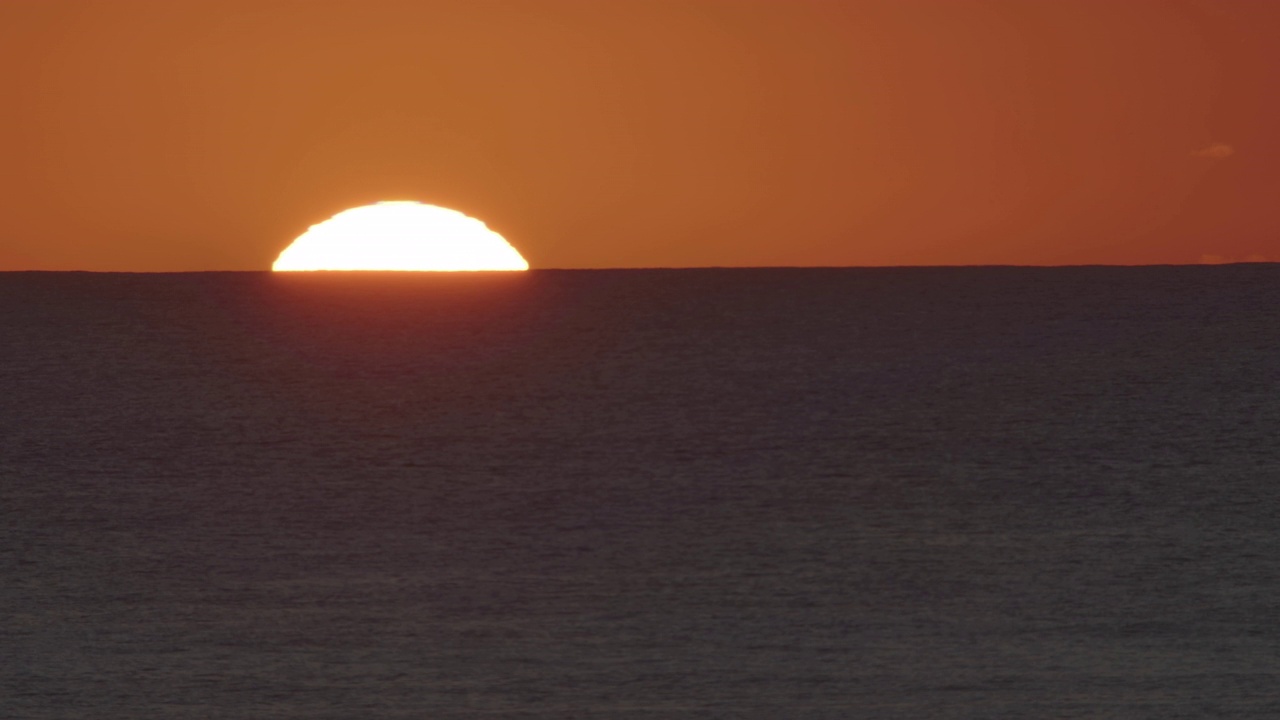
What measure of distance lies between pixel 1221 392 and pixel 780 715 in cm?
84

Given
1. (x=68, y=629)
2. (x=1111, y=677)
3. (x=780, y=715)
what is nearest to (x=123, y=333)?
(x=68, y=629)

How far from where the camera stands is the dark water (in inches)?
77.0

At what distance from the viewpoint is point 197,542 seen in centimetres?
200

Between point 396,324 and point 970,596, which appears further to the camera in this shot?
point 396,324

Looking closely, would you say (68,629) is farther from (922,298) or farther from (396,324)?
(922,298)

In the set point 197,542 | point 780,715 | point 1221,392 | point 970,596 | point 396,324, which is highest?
point 396,324

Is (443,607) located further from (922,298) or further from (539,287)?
(922,298)

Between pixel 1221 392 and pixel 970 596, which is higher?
pixel 1221 392

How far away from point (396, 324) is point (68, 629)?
641 mm

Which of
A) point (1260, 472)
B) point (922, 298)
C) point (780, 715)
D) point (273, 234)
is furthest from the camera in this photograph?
point (273, 234)

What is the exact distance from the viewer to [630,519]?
2021mm

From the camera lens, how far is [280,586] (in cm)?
198

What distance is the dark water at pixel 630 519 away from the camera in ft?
6.42

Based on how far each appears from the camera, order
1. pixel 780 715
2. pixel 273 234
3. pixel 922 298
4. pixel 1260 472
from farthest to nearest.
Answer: pixel 273 234 → pixel 922 298 → pixel 1260 472 → pixel 780 715
